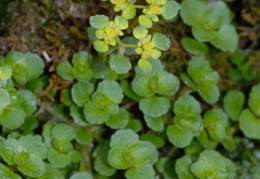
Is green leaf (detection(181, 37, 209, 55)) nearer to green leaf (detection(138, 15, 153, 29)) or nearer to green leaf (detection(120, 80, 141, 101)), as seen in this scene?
green leaf (detection(120, 80, 141, 101))

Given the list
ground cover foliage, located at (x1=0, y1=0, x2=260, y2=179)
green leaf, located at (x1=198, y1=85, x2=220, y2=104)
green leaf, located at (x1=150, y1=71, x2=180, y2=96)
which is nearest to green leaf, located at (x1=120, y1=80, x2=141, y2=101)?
ground cover foliage, located at (x1=0, y1=0, x2=260, y2=179)

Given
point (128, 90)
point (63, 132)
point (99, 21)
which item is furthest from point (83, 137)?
point (99, 21)

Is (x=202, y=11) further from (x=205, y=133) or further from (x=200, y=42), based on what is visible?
(x=205, y=133)

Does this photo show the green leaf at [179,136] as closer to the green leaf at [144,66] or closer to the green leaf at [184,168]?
the green leaf at [184,168]

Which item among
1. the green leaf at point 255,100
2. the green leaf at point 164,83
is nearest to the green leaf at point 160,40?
the green leaf at point 164,83

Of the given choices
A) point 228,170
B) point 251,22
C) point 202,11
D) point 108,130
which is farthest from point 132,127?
point 251,22

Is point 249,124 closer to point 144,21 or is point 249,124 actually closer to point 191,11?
point 191,11
